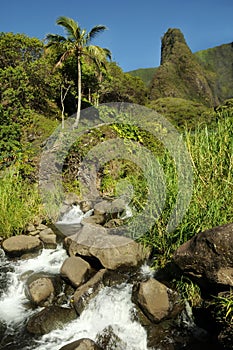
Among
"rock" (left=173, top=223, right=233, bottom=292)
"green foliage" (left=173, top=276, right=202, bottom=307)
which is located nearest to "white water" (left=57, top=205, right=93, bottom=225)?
"green foliage" (left=173, top=276, right=202, bottom=307)

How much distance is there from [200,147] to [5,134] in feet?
32.5

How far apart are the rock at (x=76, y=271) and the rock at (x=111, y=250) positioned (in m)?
0.23

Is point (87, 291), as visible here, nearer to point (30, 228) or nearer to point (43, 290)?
point (43, 290)

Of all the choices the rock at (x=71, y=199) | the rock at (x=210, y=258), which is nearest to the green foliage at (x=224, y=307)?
the rock at (x=210, y=258)

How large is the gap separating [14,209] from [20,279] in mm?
1926

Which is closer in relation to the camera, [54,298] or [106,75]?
[54,298]

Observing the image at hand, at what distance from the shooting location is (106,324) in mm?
3854

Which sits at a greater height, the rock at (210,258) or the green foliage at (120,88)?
the green foliage at (120,88)

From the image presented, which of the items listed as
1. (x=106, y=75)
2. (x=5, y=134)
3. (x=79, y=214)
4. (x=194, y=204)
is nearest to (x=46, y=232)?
(x=79, y=214)

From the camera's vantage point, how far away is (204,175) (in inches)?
172

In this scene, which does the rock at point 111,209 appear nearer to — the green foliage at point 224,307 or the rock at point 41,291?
the rock at point 41,291

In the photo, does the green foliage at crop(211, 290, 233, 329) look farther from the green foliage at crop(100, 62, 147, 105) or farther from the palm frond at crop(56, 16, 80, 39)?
the green foliage at crop(100, 62, 147, 105)

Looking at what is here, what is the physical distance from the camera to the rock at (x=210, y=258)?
10.8 feet

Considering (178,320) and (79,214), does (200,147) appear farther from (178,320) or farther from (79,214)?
(79,214)
